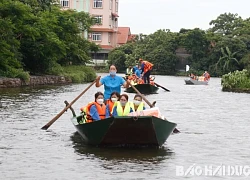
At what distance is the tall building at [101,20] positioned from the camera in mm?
90500

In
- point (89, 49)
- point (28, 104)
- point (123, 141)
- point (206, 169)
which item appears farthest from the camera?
point (89, 49)

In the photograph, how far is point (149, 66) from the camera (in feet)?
120

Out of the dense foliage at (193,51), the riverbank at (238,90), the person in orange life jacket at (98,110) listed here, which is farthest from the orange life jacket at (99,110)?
the dense foliage at (193,51)

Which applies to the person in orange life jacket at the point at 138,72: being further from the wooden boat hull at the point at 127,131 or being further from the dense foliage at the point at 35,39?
the wooden boat hull at the point at 127,131

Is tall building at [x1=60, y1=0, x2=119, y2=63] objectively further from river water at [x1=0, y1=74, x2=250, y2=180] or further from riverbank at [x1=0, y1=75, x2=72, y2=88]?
river water at [x1=0, y1=74, x2=250, y2=180]

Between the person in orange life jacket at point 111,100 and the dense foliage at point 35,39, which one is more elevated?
the dense foliage at point 35,39

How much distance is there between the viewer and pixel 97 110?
47.8 ft

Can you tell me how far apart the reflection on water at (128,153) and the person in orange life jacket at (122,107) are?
797 mm

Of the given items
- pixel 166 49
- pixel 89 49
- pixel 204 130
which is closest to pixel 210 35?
pixel 166 49

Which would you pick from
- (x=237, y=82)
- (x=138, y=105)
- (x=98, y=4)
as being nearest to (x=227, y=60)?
(x=98, y=4)

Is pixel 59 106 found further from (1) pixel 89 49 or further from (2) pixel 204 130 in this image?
(1) pixel 89 49

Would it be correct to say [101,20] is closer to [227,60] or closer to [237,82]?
[227,60]

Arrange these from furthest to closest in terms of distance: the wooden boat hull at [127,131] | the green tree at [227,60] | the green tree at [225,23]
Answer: the green tree at [225,23], the green tree at [227,60], the wooden boat hull at [127,131]

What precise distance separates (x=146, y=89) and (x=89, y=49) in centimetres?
2809
